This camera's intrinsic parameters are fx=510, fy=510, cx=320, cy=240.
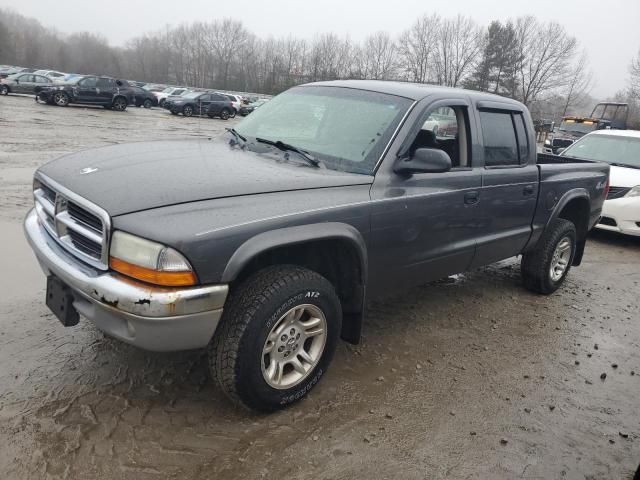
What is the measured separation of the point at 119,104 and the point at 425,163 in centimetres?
2769

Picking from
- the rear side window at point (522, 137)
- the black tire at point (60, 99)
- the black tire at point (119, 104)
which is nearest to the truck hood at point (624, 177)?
the rear side window at point (522, 137)

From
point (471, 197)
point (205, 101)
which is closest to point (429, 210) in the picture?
point (471, 197)

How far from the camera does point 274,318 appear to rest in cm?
267

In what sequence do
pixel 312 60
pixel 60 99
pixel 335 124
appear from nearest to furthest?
pixel 335 124
pixel 60 99
pixel 312 60

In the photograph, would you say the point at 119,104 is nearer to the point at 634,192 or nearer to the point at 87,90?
the point at 87,90

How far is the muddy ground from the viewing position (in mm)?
2545

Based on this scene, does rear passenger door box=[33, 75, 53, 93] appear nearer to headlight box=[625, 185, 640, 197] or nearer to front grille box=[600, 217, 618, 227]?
Result: front grille box=[600, 217, 618, 227]

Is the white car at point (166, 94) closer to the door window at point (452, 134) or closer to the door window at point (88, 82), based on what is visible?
the door window at point (88, 82)

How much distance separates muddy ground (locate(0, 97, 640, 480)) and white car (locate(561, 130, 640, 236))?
11.1 ft

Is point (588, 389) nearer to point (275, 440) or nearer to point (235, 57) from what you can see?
point (275, 440)

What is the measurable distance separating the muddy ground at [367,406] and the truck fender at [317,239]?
0.41 metres

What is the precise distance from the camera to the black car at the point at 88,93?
26.1 meters

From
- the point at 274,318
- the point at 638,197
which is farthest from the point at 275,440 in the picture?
the point at 638,197

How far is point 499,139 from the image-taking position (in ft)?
14.0
